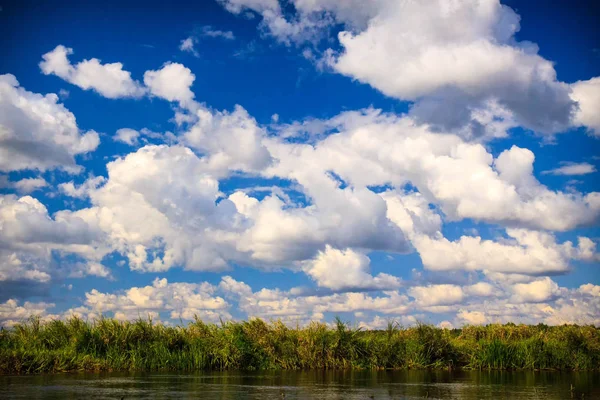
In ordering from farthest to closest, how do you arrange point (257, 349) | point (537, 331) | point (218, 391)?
point (537, 331) → point (257, 349) → point (218, 391)

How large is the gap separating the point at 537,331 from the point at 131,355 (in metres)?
23.6

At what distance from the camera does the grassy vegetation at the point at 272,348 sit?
2578 cm

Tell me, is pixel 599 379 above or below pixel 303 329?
below

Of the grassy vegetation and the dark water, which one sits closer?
the dark water

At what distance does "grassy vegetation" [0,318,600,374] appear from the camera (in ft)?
84.6

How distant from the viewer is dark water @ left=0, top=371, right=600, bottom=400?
15.6m

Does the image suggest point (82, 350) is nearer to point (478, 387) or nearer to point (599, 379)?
point (478, 387)

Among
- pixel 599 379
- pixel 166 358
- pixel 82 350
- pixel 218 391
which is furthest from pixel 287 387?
pixel 599 379

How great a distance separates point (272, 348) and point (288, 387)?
9.52 meters

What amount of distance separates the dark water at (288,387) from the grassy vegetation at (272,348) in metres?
3.06

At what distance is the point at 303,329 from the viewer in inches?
1136

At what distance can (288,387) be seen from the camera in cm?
1836

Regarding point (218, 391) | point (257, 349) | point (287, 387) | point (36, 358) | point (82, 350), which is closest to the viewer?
point (218, 391)

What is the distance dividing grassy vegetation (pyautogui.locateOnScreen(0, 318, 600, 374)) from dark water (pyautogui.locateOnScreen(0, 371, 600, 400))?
3.06 metres
